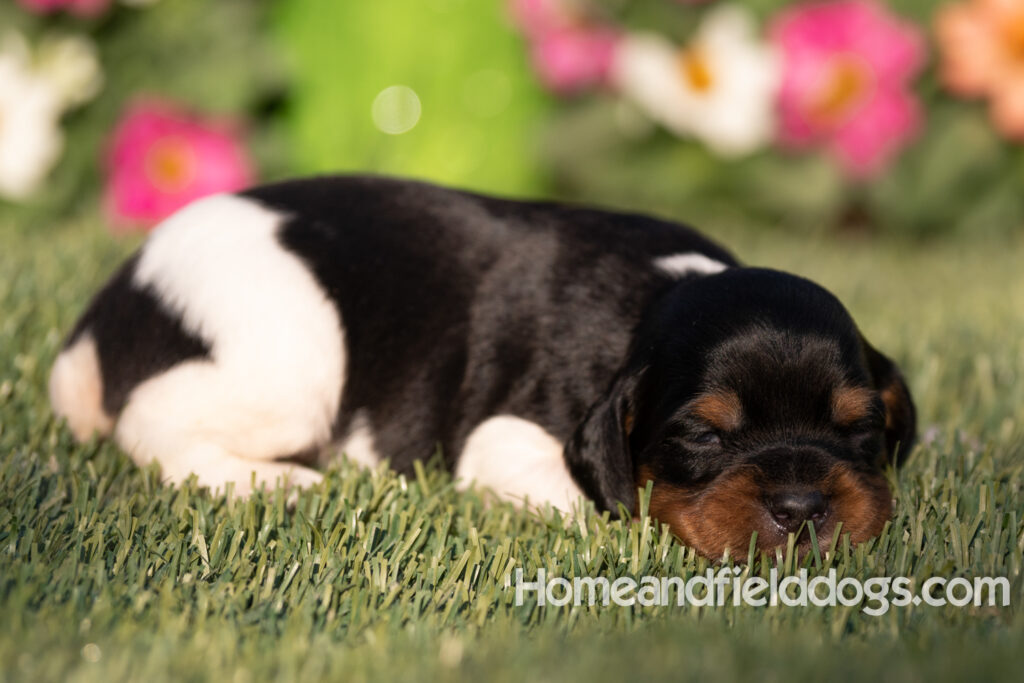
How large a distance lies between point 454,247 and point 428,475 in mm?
863

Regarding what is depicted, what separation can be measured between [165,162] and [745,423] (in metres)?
5.56

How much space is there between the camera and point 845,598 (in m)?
3.18

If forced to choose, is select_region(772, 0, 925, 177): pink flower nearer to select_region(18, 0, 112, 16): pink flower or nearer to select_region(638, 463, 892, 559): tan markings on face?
select_region(18, 0, 112, 16): pink flower

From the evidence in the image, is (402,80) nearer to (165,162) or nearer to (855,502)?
(165,162)

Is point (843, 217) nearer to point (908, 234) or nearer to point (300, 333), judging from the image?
point (908, 234)

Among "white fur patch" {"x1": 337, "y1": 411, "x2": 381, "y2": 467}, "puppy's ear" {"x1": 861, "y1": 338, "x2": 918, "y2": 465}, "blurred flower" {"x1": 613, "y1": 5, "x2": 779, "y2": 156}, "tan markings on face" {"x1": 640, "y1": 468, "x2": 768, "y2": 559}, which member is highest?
"blurred flower" {"x1": 613, "y1": 5, "x2": 779, "y2": 156}

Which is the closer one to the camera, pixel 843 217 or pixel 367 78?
pixel 367 78

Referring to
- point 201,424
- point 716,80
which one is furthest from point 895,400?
point 716,80

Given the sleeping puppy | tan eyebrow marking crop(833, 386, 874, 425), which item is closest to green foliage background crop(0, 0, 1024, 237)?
the sleeping puppy

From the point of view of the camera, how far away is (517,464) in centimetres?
402

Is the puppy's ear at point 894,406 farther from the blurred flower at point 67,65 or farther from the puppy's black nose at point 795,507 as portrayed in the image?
the blurred flower at point 67,65

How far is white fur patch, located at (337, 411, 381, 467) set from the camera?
436cm

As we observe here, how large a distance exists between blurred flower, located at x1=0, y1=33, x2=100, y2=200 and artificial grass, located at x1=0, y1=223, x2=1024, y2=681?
127 inches

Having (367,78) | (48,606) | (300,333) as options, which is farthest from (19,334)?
(367,78)
